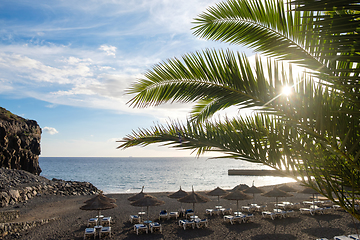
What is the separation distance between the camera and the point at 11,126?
117 ft

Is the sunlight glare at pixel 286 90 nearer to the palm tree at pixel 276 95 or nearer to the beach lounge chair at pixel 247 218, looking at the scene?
the palm tree at pixel 276 95

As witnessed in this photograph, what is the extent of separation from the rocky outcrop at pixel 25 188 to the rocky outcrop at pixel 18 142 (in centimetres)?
715

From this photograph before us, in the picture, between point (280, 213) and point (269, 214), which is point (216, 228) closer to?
point (269, 214)

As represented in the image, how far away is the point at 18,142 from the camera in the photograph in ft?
117

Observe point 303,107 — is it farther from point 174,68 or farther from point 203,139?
point 174,68

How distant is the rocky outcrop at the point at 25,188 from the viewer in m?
19.4

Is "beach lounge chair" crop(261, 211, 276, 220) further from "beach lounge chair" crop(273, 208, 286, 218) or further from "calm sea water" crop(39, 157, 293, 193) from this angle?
"calm sea water" crop(39, 157, 293, 193)

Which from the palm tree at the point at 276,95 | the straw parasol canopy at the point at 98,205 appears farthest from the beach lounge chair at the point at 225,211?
the palm tree at the point at 276,95

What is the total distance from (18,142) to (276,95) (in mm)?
43172

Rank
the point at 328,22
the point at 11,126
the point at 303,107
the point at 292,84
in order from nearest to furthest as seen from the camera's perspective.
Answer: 1. the point at 328,22
2. the point at 303,107
3. the point at 292,84
4. the point at 11,126

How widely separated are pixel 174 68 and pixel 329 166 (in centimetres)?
244

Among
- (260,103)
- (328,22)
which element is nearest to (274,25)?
(260,103)

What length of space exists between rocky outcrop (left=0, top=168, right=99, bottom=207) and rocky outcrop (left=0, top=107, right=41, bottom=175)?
282 inches

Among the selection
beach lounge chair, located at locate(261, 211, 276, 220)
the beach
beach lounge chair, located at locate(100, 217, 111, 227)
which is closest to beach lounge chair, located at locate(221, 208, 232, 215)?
the beach
